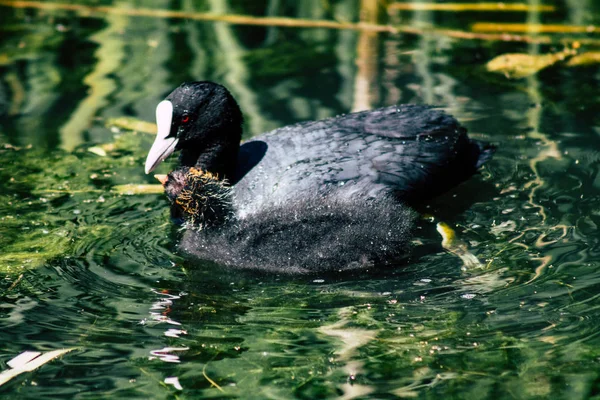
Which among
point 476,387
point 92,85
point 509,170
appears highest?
point 92,85

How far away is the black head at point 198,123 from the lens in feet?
15.6

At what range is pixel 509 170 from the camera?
18.5ft

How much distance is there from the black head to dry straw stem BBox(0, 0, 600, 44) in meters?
4.00

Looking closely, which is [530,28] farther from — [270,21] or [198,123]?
[198,123]

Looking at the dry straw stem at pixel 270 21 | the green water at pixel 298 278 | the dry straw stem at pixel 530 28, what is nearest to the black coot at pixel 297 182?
the green water at pixel 298 278

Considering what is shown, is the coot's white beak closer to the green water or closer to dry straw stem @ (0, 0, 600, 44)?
the green water

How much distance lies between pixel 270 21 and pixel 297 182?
4588mm

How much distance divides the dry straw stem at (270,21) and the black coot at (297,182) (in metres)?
3.32

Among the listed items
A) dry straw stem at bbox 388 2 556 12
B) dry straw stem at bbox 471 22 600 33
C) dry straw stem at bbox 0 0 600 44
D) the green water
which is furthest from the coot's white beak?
dry straw stem at bbox 388 2 556 12

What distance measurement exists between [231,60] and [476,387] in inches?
198

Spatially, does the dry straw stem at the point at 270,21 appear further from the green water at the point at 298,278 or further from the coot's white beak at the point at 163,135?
the coot's white beak at the point at 163,135

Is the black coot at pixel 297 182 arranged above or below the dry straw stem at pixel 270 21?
below

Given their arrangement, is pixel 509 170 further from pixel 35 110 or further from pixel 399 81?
pixel 35 110

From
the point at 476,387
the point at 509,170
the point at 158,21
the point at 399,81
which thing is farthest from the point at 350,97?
the point at 476,387
